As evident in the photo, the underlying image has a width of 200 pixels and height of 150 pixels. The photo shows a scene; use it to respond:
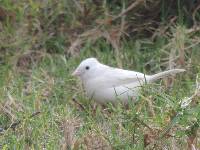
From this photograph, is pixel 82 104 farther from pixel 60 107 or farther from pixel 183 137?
pixel 183 137

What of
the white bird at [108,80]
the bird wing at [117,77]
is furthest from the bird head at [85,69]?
the bird wing at [117,77]

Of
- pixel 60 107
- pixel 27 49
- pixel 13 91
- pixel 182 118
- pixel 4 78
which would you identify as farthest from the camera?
pixel 27 49

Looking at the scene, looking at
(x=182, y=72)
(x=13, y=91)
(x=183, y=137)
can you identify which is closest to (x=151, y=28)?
(x=182, y=72)

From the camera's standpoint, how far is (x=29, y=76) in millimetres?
7000

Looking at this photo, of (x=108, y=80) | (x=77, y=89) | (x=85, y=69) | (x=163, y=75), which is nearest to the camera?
(x=163, y=75)

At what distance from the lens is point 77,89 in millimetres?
6582

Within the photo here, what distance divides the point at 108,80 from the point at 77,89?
16.0 inches

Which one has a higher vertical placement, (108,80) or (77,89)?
(108,80)

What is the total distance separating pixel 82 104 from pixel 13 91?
1.66 ft

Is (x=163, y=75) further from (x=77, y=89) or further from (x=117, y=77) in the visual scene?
(x=77, y=89)

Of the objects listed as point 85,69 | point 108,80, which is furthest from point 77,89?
point 108,80

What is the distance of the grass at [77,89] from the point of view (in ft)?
15.2

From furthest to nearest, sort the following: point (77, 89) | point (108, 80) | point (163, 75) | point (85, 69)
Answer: point (77, 89)
point (85, 69)
point (108, 80)
point (163, 75)

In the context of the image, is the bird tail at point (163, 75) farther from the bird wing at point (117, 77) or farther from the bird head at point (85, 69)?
the bird head at point (85, 69)
